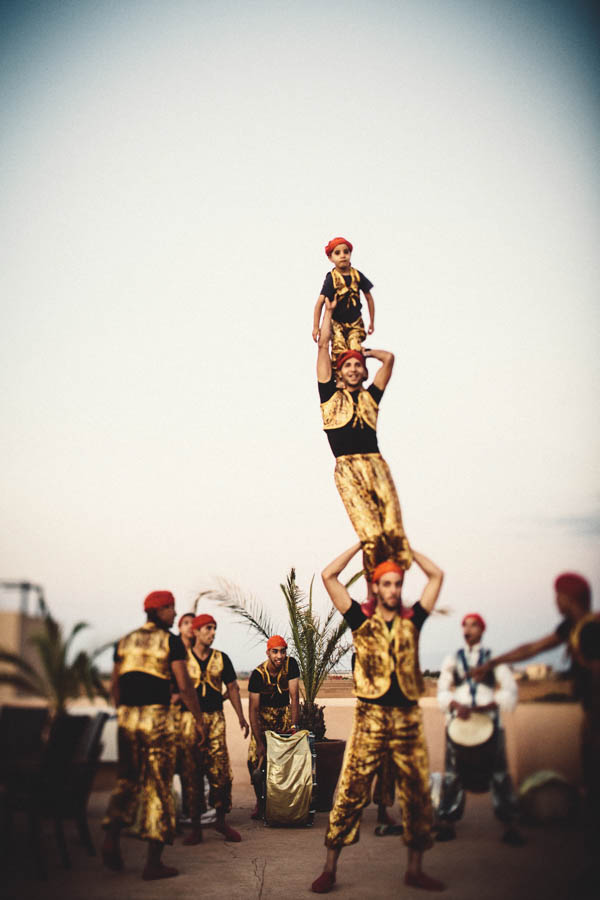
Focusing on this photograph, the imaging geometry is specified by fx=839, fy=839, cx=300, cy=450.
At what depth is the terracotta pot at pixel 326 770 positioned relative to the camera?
1020 cm

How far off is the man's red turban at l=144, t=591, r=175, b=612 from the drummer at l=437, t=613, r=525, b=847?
2.20 metres

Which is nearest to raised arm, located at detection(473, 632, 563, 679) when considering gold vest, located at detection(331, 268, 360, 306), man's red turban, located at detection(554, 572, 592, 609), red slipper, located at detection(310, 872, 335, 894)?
man's red turban, located at detection(554, 572, 592, 609)

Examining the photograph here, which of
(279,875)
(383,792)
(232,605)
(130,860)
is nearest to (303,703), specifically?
(232,605)

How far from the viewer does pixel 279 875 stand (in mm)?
6988

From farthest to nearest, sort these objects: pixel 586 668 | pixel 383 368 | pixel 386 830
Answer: pixel 386 830 → pixel 383 368 → pixel 586 668

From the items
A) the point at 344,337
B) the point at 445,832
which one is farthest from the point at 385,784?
the point at 344,337

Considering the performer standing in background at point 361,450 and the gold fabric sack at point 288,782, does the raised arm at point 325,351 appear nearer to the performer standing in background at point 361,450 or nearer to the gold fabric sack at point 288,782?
the performer standing in background at point 361,450

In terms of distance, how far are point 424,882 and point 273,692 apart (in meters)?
4.16

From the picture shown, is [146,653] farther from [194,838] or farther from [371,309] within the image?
[371,309]

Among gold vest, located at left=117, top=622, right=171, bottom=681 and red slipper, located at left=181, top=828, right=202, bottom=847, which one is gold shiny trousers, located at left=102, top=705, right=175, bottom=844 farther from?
red slipper, located at left=181, top=828, right=202, bottom=847

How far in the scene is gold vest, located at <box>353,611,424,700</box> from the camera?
6.13m

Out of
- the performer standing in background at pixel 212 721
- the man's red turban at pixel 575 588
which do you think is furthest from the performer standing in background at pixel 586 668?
the performer standing in background at pixel 212 721

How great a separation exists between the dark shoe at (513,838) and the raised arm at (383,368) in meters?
3.73

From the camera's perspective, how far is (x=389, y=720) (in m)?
6.12
